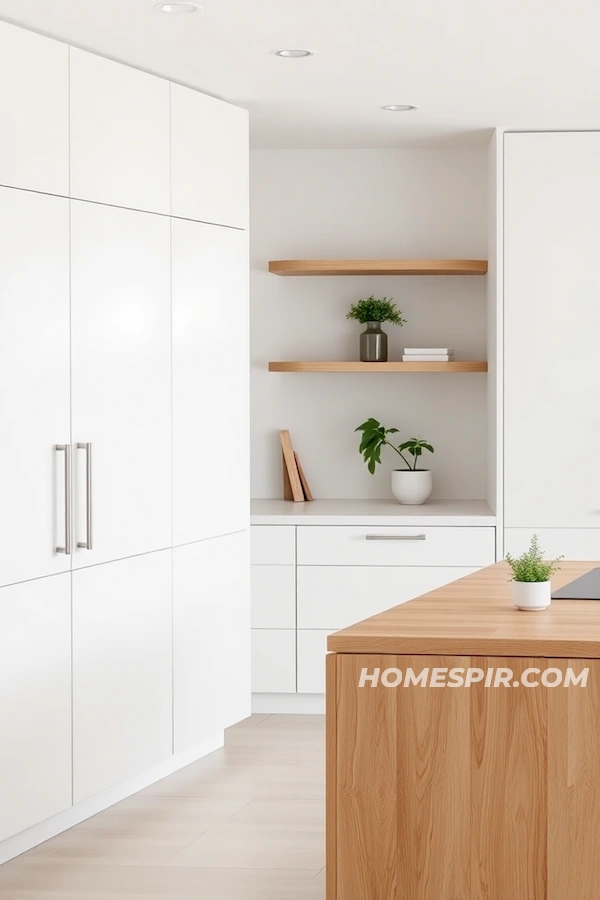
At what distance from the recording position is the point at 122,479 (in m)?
4.05

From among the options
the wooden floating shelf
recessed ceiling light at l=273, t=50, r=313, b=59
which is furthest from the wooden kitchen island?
the wooden floating shelf

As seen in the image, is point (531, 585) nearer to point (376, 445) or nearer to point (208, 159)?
point (208, 159)

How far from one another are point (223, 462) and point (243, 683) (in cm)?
93

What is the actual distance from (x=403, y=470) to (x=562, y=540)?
2.87 feet

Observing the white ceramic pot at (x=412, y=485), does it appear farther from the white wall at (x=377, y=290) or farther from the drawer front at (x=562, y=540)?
the drawer front at (x=562, y=540)

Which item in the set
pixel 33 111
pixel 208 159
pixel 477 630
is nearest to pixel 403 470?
pixel 208 159

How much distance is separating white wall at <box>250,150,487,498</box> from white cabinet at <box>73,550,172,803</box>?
182 centimetres

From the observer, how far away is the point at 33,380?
3.59 metres

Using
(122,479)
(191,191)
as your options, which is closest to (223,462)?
(122,479)

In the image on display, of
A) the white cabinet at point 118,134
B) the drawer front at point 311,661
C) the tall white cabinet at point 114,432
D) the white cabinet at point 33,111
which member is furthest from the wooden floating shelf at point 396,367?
the white cabinet at point 33,111

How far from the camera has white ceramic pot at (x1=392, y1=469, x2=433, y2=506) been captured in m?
5.53

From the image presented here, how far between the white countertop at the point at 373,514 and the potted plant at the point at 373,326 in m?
0.71

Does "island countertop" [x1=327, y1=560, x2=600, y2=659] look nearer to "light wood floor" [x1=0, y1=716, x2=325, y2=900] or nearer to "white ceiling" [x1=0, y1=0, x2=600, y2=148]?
"light wood floor" [x1=0, y1=716, x2=325, y2=900]

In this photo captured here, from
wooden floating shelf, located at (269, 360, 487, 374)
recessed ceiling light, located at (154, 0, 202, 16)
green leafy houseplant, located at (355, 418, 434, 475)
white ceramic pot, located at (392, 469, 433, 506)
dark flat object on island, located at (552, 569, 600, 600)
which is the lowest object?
dark flat object on island, located at (552, 569, 600, 600)
